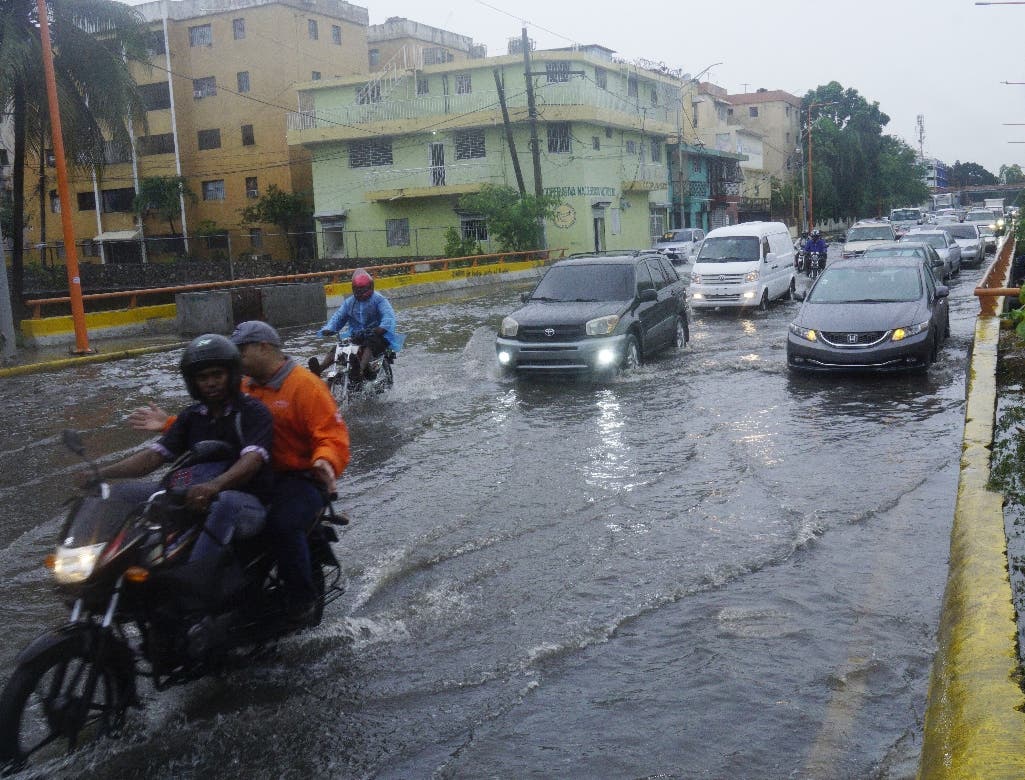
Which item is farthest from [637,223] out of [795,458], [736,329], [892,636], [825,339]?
[892,636]

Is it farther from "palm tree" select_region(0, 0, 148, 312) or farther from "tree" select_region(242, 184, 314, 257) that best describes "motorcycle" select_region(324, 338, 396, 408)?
"tree" select_region(242, 184, 314, 257)

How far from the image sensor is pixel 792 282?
27.5 meters

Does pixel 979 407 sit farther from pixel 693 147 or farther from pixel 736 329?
pixel 693 147

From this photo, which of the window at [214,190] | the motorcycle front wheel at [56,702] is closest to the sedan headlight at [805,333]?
the motorcycle front wheel at [56,702]

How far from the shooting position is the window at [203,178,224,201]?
6075cm

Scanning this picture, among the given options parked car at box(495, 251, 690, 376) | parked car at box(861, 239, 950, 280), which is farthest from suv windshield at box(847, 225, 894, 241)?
parked car at box(495, 251, 690, 376)

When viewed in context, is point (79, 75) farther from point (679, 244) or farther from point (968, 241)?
point (679, 244)

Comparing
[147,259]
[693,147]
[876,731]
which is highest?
[693,147]

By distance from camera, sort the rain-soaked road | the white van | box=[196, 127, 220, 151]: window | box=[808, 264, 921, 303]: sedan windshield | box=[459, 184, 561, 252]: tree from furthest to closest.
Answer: box=[196, 127, 220, 151]: window → box=[459, 184, 561, 252]: tree → the white van → box=[808, 264, 921, 303]: sedan windshield → the rain-soaked road

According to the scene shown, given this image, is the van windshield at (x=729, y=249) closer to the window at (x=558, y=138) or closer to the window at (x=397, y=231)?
the window at (x=558, y=138)

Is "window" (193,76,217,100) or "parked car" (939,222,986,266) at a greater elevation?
"window" (193,76,217,100)

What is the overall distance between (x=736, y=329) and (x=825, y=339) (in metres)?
7.47

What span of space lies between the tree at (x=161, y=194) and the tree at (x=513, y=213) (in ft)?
66.3

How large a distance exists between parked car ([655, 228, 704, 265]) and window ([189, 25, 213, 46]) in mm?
27743
